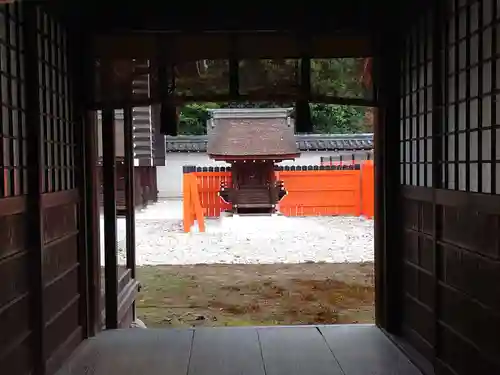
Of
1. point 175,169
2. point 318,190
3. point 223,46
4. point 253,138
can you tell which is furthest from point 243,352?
point 175,169

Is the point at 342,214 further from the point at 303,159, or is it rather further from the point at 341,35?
the point at 341,35

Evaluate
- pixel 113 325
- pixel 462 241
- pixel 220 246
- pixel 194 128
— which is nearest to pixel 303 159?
pixel 194 128

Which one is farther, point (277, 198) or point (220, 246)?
point (277, 198)

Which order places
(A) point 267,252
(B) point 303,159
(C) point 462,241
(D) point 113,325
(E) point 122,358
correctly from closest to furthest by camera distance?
(C) point 462,241, (E) point 122,358, (D) point 113,325, (A) point 267,252, (B) point 303,159

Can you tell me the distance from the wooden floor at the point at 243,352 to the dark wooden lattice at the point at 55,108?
1065mm

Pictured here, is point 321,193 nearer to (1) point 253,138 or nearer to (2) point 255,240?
(1) point 253,138

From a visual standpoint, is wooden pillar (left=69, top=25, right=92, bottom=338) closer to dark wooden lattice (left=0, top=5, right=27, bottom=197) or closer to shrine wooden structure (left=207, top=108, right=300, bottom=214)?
dark wooden lattice (left=0, top=5, right=27, bottom=197)

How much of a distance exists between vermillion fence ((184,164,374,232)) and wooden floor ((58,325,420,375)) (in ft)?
41.7

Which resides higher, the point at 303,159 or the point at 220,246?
the point at 303,159

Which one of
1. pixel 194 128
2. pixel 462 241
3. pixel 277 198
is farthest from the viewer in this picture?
pixel 194 128

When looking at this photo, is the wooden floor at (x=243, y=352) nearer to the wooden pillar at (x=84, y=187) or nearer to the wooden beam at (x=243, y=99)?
the wooden pillar at (x=84, y=187)

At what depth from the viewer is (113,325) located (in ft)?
15.3

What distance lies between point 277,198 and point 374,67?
12545 mm

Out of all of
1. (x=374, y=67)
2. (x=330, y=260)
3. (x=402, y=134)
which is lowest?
(x=330, y=260)
